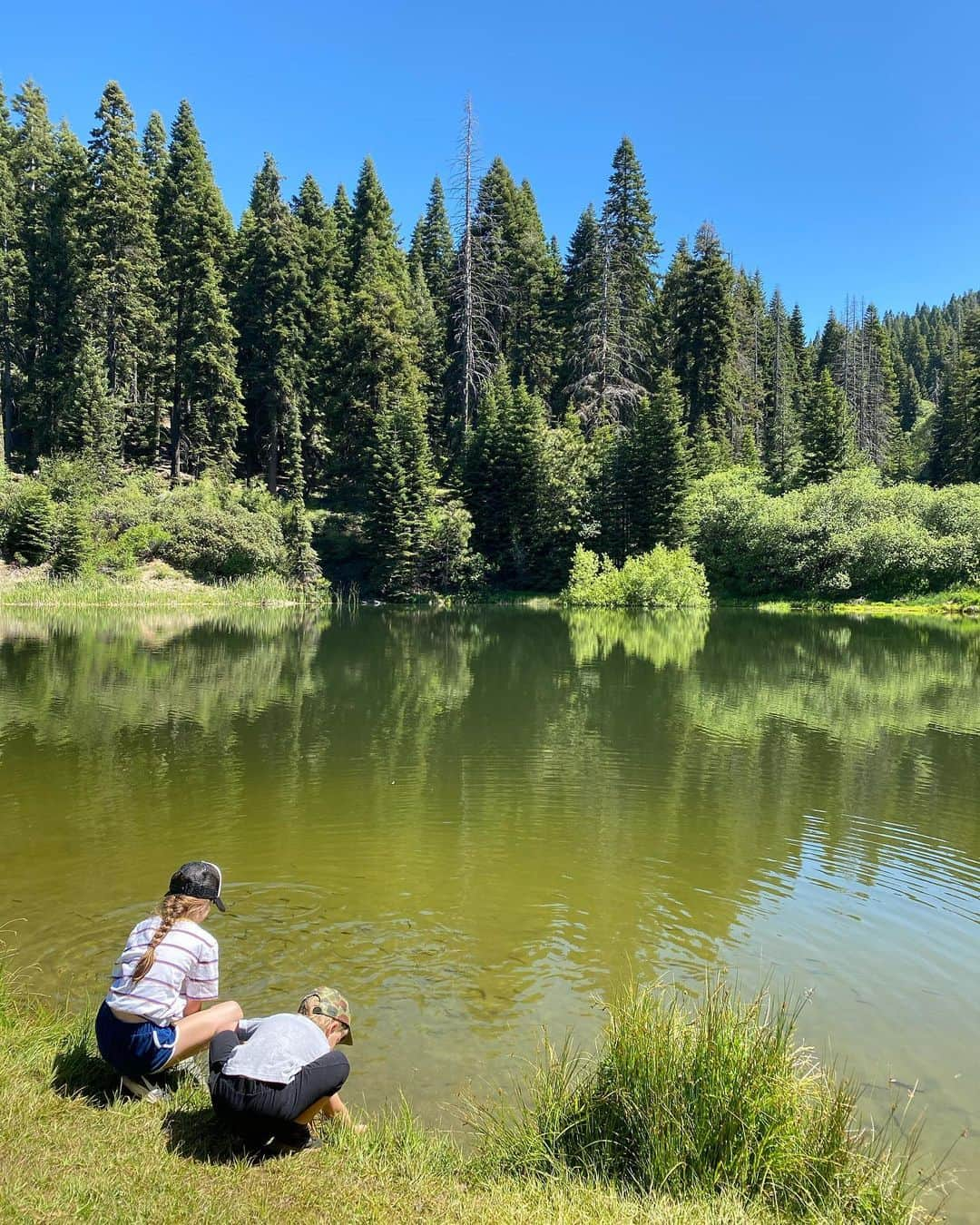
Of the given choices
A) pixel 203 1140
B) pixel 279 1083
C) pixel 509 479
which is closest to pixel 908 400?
pixel 509 479

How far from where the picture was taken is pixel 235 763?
12.6 meters

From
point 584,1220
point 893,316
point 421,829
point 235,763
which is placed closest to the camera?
point 584,1220

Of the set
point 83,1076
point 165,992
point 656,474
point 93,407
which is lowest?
point 83,1076

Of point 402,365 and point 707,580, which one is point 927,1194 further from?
point 402,365

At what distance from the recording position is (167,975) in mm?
4121

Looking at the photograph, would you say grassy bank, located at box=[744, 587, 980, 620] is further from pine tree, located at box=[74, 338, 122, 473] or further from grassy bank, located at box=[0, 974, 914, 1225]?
grassy bank, located at box=[0, 974, 914, 1225]

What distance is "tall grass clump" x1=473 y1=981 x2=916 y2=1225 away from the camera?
3.50 metres

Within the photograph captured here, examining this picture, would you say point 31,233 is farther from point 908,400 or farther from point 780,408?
point 908,400

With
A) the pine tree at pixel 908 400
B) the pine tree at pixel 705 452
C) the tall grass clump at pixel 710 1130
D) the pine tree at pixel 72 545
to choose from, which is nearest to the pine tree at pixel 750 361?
the pine tree at pixel 705 452

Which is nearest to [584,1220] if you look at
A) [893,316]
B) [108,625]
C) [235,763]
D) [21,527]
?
[235,763]

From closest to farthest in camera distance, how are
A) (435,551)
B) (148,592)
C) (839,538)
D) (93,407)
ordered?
(148,592) → (93,407) → (839,538) → (435,551)

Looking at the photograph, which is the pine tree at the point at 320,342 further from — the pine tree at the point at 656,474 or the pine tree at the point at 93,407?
the pine tree at the point at 656,474

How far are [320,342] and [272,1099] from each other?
60.6 m

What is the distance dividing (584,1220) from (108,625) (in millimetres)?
33549
